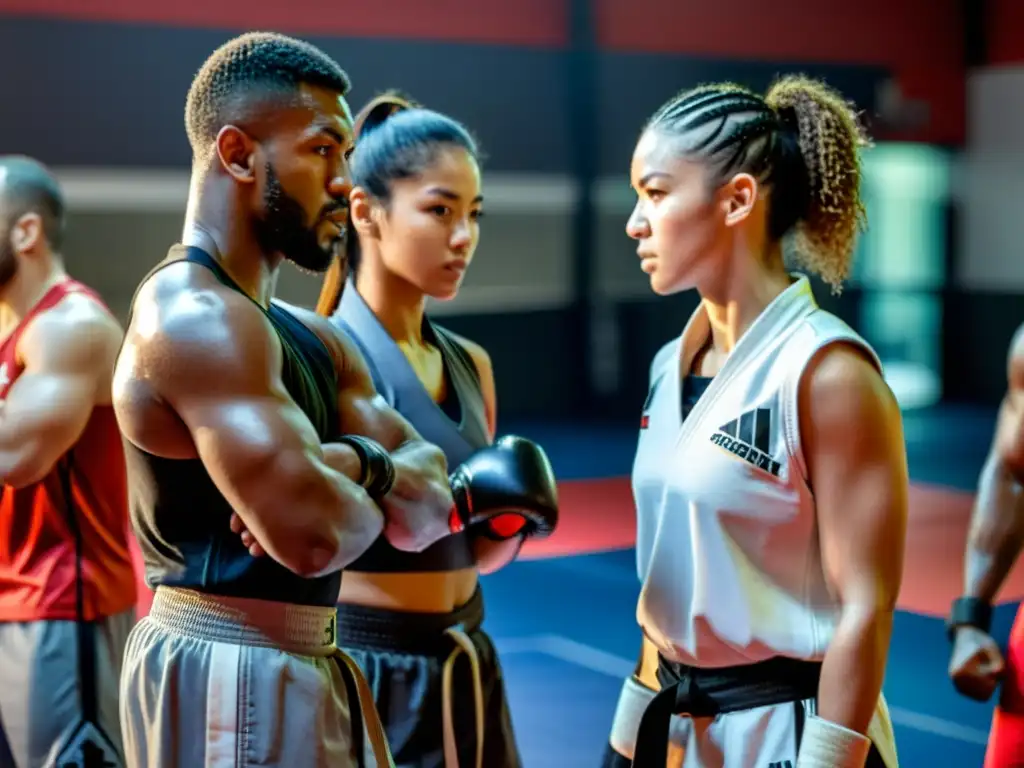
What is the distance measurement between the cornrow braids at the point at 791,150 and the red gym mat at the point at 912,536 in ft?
11.7

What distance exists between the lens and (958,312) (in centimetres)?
1430

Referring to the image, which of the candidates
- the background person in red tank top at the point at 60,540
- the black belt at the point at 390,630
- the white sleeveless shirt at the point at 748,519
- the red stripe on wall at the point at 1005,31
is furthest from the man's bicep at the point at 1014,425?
the red stripe on wall at the point at 1005,31

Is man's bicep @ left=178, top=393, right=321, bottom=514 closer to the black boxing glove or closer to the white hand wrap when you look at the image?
the black boxing glove

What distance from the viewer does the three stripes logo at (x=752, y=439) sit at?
2010mm

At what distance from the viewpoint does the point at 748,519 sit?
2020 millimetres

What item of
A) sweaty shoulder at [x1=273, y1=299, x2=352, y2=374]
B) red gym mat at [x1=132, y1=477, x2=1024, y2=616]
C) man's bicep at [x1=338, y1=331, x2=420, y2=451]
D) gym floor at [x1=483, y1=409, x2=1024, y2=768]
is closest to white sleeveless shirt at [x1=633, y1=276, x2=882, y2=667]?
man's bicep at [x1=338, y1=331, x2=420, y2=451]

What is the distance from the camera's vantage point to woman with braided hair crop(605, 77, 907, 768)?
194 centimetres

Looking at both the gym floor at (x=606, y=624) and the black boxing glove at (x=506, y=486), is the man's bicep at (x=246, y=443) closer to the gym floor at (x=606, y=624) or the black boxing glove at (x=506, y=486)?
the black boxing glove at (x=506, y=486)

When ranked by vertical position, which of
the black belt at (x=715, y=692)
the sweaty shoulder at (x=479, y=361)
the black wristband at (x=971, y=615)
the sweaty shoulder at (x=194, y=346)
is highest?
the sweaty shoulder at (x=194, y=346)

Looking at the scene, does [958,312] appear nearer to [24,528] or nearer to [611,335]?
[611,335]

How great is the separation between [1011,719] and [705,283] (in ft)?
3.30

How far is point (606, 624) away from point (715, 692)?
369cm

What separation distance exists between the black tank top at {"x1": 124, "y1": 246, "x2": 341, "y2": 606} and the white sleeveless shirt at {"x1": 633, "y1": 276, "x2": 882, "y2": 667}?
0.55 m

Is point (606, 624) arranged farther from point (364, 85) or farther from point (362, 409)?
point (364, 85)
